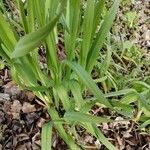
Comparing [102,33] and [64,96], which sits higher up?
[102,33]

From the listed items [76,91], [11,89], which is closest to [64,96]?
[76,91]

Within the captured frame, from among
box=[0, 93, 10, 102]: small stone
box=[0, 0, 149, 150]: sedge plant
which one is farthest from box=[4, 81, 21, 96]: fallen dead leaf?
box=[0, 0, 149, 150]: sedge plant

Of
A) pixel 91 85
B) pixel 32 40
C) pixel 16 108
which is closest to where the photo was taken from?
pixel 32 40

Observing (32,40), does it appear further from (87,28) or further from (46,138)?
(46,138)

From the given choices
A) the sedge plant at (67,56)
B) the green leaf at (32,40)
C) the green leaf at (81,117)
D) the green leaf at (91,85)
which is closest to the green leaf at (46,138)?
the sedge plant at (67,56)

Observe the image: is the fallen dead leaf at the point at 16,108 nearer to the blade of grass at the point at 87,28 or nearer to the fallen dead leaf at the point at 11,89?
the fallen dead leaf at the point at 11,89

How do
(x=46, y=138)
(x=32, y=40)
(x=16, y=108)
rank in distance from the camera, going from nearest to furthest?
(x=32, y=40) < (x=46, y=138) < (x=16, y=108)

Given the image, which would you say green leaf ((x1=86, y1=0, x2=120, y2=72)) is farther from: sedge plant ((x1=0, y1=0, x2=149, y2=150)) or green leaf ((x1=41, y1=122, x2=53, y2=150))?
green leaf ((x1=41, y1=122, x2=53, y2=150))

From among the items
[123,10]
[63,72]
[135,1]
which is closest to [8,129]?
[63,72]

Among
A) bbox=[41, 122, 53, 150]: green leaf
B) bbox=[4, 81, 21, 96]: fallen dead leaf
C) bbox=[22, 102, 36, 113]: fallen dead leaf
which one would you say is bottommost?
bbox=[41, 122, 53, 150]: green leaf

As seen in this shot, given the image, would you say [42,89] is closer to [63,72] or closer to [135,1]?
[63,72]

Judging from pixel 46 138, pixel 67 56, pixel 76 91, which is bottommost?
pixel 46 138
